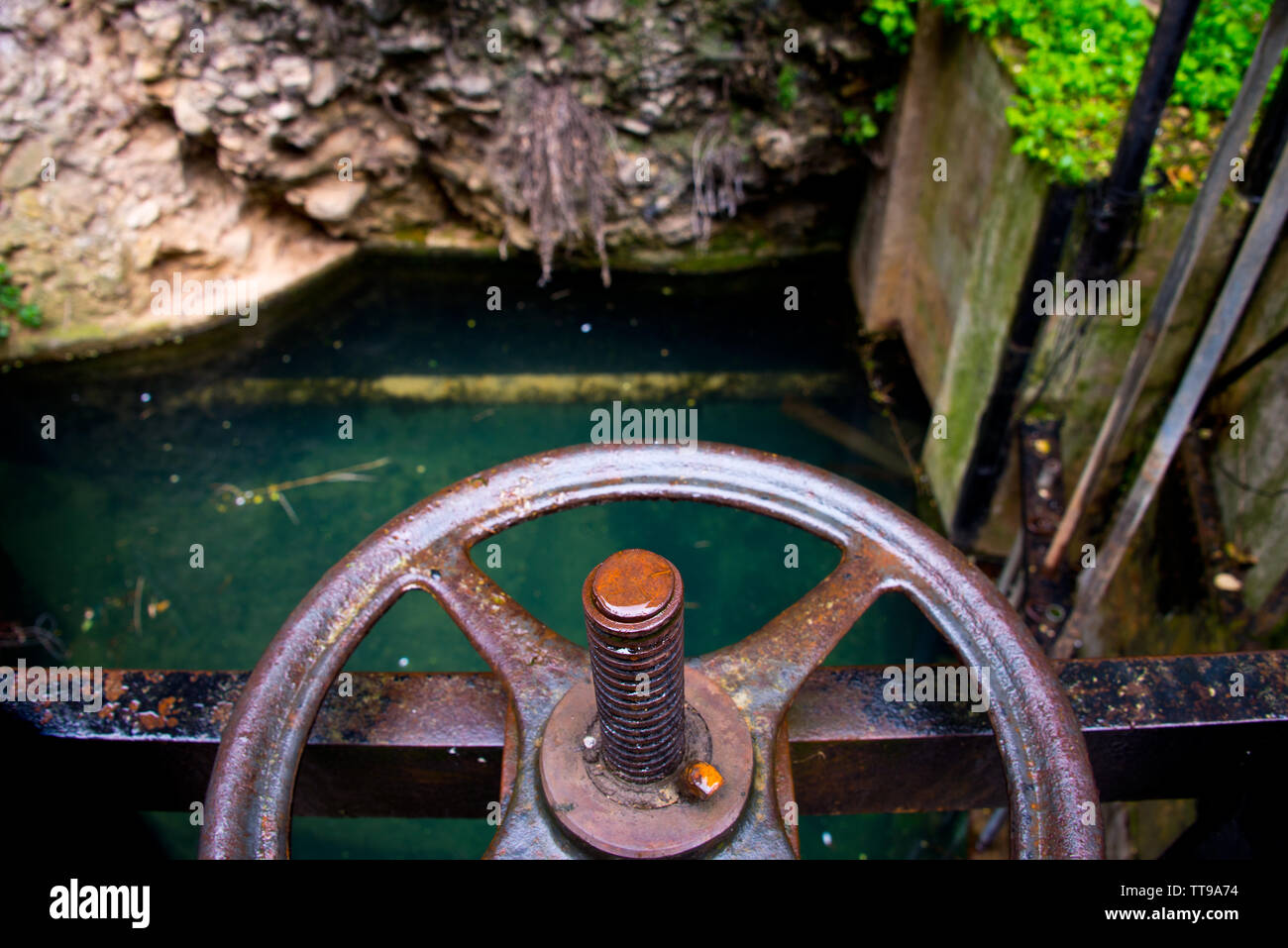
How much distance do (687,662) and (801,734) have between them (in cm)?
32

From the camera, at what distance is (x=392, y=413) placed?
6148 mm

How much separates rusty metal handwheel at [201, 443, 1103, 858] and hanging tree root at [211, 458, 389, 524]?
414 cm

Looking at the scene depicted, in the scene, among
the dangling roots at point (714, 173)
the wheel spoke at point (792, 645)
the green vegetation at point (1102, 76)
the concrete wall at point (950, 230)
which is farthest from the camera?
the dangling roots at point (714, 173)

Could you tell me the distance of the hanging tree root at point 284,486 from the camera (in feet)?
18.8

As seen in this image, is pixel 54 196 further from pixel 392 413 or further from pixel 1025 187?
pixel 1025 187

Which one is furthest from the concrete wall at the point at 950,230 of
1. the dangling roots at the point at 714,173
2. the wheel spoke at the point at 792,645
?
the wheel spoke at the point at 792,645

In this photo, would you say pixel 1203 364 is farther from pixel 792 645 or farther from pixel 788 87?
pixel 788 87

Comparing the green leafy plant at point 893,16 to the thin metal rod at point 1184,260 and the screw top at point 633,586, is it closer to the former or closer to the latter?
the thin metal rod at point 1184,260

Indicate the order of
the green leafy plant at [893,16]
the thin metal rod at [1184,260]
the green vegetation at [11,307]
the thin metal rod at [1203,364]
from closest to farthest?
the thin metal rod at [1184,260]
the thin metal rod at [1203,364]
the green leafy plant at [893,16]
the green vegetation at [11,307]

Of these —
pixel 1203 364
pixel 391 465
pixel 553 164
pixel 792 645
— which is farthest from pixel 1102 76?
pixel 391 465

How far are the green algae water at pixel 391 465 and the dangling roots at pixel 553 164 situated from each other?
0.52m
